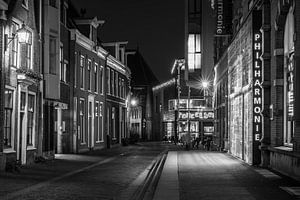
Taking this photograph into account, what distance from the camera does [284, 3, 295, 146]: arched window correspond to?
19797 millimetres

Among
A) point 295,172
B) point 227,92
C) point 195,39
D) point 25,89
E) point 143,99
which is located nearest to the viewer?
point 295,172

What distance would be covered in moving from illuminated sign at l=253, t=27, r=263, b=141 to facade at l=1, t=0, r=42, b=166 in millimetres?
9084

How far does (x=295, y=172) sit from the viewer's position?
58.1ft

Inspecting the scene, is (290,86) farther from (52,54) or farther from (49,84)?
(52,54)

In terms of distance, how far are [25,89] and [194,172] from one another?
7931mm

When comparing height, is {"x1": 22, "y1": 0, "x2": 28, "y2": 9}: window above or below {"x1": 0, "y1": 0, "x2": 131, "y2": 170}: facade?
above

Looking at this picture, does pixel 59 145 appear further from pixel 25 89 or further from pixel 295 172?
pixel 295 172

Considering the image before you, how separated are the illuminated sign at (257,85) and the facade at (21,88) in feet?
29.8

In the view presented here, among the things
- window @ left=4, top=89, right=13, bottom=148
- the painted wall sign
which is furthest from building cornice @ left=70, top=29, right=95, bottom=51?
window @ left=4, top=89, right=13, bottom=148

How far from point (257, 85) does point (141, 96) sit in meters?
66.3

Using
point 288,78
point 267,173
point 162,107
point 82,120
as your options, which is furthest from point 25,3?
point 162,107

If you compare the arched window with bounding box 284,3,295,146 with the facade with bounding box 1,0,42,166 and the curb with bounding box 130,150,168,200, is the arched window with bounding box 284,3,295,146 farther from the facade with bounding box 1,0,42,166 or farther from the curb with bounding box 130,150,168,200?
the facade with bounding box 1,0,42,166

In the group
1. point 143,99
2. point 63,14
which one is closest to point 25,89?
point 63,14

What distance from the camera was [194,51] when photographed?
63.2 meters
